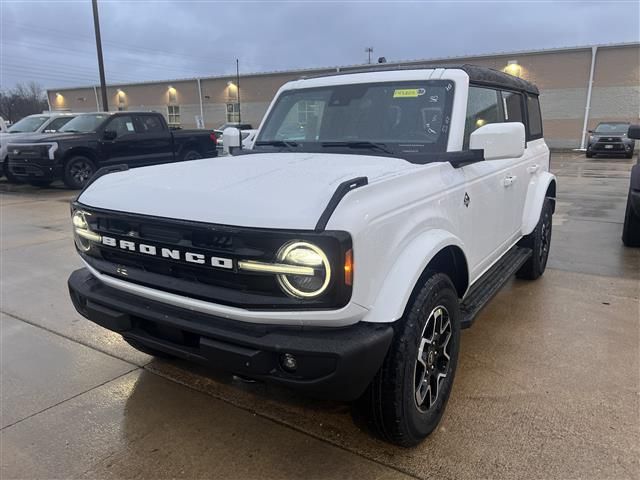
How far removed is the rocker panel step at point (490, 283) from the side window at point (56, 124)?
12.6 metres

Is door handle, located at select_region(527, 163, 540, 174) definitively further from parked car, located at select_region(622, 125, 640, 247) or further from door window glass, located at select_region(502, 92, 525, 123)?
parked car, located at select_region(622, 125, 640, 247)

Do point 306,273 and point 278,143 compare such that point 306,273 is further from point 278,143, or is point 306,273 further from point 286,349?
point 278,143

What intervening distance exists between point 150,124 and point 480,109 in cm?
1098

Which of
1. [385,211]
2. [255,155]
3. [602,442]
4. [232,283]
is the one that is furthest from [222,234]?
[602,442]

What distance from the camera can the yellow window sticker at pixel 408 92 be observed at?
128 inches

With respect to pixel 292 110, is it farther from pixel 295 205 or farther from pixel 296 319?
pixel 296 319

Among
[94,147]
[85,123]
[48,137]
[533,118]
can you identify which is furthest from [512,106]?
[85,123]

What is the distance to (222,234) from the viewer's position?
6.76 ft

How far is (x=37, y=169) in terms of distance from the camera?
37.9 feet

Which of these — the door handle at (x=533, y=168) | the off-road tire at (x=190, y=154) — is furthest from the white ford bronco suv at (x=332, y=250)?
the off-road tire at (x=190, y=154)

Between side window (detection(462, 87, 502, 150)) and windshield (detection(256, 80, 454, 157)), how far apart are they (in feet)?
0.67

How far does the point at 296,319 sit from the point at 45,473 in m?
1.51

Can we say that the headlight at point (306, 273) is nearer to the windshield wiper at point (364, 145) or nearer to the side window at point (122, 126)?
the windshield wiper at point (364, 145)

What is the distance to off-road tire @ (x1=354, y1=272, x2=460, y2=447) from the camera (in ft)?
7.22
